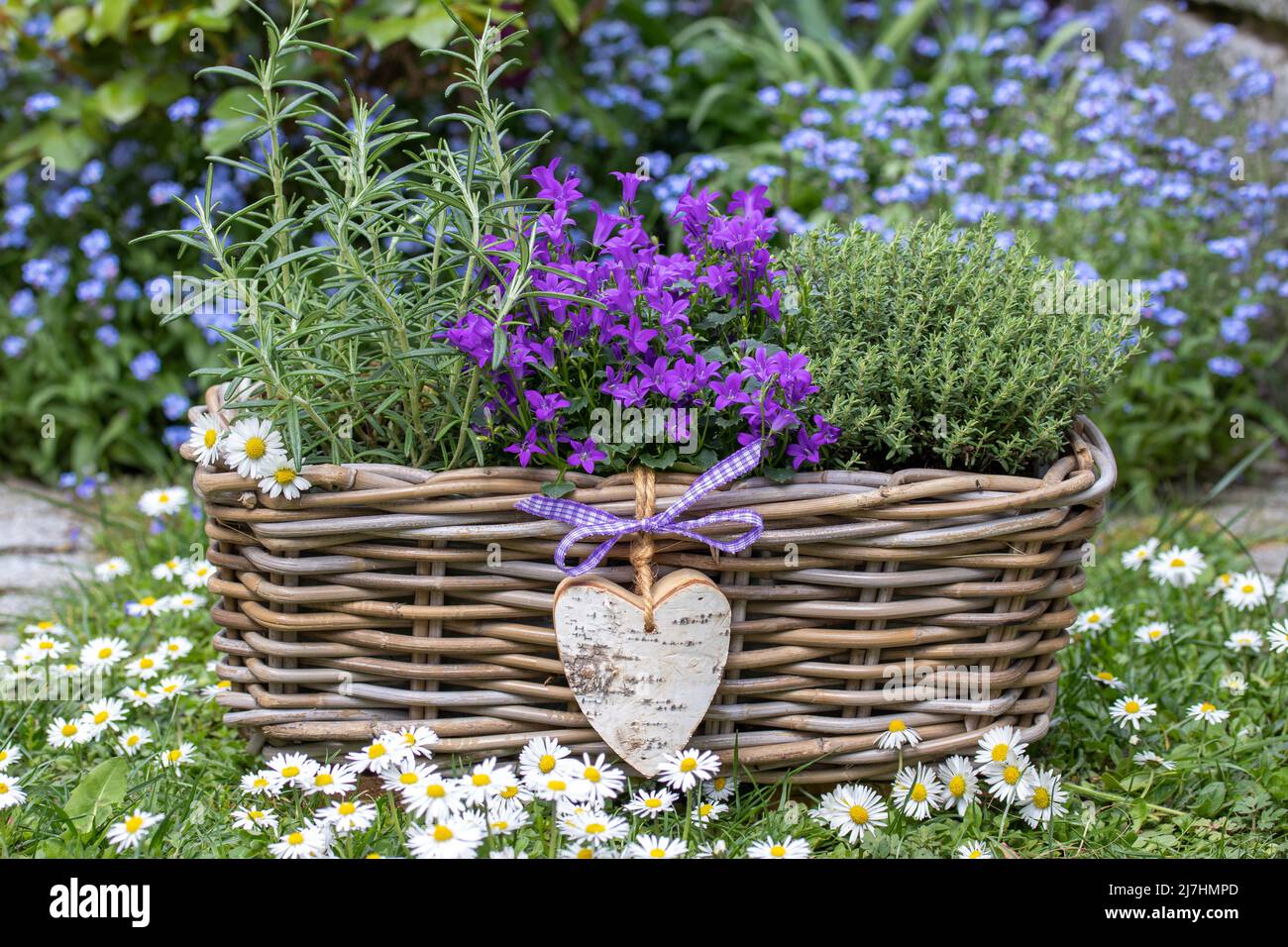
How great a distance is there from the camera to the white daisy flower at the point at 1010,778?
171 centimetres

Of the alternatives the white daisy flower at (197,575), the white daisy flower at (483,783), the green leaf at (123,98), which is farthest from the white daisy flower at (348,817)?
the green leaf at (123,98)

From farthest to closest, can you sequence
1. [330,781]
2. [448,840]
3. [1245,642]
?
[1245,642] → [330,781] → [448,840]

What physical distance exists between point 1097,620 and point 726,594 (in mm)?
882

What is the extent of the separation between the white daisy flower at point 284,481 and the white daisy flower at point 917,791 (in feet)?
3.01

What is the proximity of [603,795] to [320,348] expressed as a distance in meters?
0.75

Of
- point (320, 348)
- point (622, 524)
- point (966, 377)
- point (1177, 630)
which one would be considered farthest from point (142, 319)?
point (1177, 630)

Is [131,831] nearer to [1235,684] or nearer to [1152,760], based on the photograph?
[1152,760]

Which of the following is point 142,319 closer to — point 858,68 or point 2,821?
point 2,821

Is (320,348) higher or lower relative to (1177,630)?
higher

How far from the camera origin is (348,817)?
5.09 feet

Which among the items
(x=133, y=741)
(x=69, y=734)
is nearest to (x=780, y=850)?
(x=133, y=741)

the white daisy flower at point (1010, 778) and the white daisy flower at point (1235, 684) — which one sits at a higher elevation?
the white daisy flower at point (1235, 684)

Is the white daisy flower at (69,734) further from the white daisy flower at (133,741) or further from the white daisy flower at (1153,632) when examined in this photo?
the white daisy flower at (1153,632)

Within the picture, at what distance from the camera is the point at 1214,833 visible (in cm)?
177
